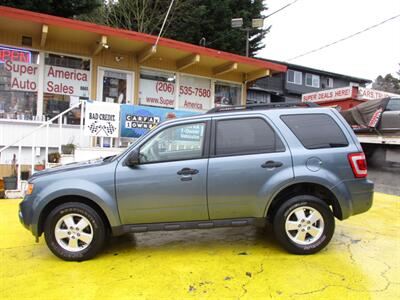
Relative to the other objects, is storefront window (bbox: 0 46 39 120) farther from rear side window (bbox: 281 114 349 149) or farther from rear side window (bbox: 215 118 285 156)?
rear side window (bbox: 281 114 349 149)

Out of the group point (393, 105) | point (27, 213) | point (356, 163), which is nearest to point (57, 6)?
point (27, 213)

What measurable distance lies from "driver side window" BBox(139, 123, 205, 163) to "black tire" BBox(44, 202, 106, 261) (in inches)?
35.1

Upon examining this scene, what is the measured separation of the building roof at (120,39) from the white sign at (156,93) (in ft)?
2.77

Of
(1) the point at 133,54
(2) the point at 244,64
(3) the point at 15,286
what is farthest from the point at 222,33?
(3) the point at 15,286

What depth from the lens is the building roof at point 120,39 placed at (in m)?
8.16

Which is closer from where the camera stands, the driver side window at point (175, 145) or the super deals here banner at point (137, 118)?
the driver side window at point (175, 145)

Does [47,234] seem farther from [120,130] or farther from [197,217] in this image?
[120,130]

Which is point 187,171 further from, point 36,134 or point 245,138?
point 36,134

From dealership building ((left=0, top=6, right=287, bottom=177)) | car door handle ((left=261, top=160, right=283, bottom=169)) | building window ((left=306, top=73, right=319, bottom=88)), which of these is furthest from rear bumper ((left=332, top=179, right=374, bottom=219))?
building window ((left=306, top=73, right=319, bottom=88))

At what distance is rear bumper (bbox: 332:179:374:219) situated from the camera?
4.31 meters

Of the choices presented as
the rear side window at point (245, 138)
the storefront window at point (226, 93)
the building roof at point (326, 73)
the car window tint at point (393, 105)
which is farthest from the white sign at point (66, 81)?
the building roof at point (326, 73)

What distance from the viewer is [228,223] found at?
14.3 feet

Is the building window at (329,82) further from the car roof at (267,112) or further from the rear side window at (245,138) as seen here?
the rear side window at (245,138)

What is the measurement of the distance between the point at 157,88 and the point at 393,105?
7455 mm
